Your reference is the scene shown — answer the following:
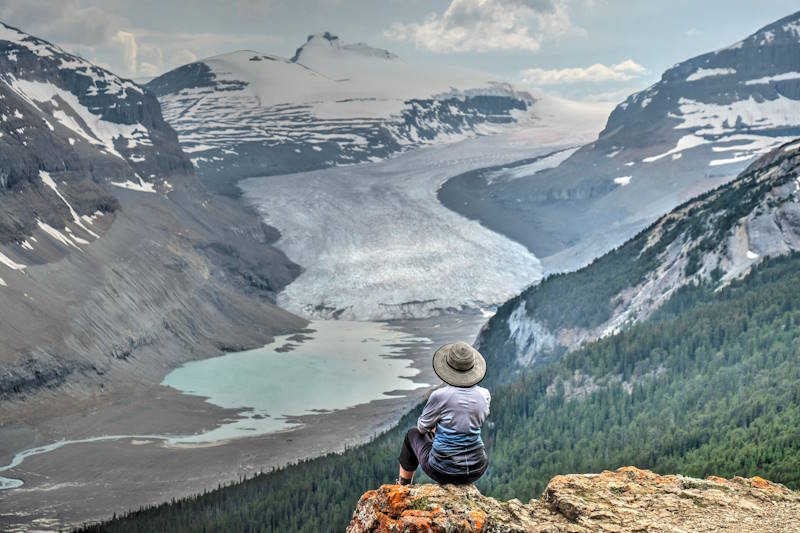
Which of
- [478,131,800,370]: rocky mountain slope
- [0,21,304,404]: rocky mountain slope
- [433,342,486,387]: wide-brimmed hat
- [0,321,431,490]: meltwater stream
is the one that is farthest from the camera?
[0,21,304,404]: rocky mountain slope

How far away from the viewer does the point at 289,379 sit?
104812 mm

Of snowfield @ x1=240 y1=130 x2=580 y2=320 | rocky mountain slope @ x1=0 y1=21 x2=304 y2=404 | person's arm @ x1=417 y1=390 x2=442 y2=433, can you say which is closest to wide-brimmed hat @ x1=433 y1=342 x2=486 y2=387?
person's arm @ x1=417 y1=390 x2=442 y2=433

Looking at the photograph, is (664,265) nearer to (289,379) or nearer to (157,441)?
(157,441)

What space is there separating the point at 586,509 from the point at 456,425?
227 cm

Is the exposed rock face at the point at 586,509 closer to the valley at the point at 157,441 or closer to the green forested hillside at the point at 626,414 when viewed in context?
the green forested hillside at the point at 626,414

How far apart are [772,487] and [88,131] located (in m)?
149

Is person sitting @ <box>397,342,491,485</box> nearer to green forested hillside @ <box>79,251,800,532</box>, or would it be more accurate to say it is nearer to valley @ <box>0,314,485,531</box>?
green forested hillside @ <box>79,251,800,532</box>

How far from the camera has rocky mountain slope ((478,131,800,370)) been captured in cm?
6875

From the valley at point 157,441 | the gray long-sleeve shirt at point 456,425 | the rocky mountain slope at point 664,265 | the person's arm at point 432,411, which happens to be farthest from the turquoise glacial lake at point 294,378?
the gray long-sleeve shirt at point 456,425

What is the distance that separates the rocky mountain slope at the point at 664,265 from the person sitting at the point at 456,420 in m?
54.2

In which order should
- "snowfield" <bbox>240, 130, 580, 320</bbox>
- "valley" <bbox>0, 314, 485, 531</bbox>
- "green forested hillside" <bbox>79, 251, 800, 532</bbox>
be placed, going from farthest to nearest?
"snowfield" <bbox>240, 130, 580, 320</bbox>, "valley" <bbox>0, 314, 485, 531</bbox>, "green forested hillside" <bbox>79, 251, 800, 532</bbox>

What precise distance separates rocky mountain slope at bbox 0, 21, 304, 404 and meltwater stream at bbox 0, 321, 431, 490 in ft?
14.7

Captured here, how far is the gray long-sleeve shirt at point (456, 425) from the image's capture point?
15797 millimetres

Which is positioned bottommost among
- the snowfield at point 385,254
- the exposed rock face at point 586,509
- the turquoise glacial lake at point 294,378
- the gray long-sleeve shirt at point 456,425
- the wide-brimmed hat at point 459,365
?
the turquoise glacial lake at point 294,378
